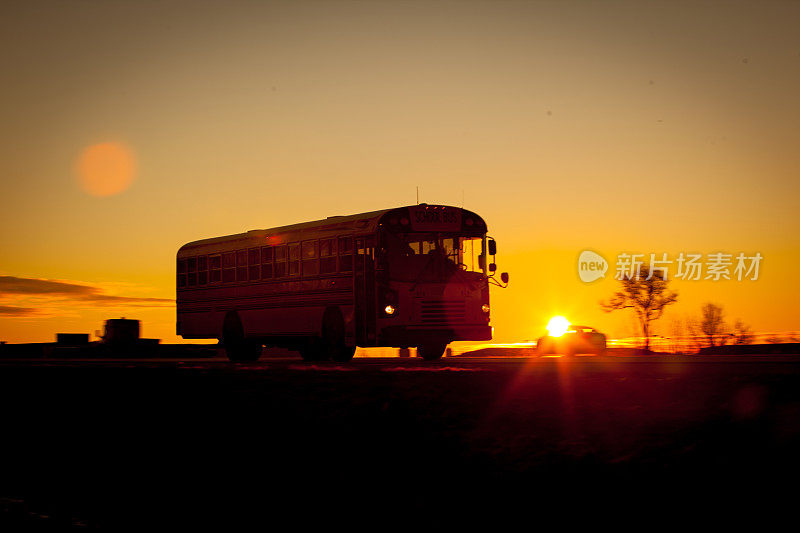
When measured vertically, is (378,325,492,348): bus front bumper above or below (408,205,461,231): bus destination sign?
below

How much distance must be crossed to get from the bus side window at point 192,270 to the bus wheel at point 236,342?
8.31ft

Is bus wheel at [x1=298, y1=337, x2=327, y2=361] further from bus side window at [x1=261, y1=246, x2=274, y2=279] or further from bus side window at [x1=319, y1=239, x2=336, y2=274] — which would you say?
bus side window at [x1=261, y1=246, x2=274, y2=279]

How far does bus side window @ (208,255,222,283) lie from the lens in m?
32.1

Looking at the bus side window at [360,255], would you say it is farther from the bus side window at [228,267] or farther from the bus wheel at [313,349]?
the bus side window at [228,267]

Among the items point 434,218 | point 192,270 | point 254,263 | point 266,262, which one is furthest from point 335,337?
point 192,270

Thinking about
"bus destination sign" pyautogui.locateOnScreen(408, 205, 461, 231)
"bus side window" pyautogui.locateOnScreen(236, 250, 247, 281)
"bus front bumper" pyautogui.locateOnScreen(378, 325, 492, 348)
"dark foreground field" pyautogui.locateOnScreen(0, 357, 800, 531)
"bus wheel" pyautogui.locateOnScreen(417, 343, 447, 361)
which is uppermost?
"bus destination sign" pyautogui.locateOnScreen(408, 205, 461, 231)

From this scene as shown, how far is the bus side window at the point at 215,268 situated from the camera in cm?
3212

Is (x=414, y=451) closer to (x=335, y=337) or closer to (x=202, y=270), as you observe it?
(x=335, y=337)

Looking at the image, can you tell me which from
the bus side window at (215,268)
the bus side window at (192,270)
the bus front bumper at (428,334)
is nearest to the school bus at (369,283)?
the bus front bumper at (428,334)

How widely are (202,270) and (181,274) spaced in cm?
164

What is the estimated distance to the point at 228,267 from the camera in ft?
104

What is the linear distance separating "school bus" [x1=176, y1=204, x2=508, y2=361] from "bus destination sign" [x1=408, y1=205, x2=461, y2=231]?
0.03 m

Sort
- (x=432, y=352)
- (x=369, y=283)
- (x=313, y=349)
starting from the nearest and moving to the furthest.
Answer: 1. (x=369, y=283)
2. (x=432, y=352)
3. (x=313, y=349)

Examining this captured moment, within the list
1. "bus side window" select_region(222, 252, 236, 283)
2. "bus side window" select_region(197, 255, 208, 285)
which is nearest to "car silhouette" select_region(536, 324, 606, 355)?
"bus side window" select_region(197, 255, 208, 285)
